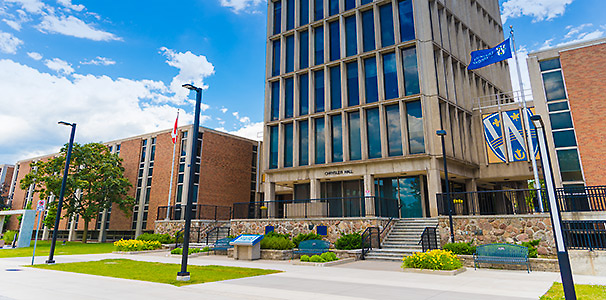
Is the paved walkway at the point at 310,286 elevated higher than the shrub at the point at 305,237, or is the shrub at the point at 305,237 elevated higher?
the shrub at the point at 305,237

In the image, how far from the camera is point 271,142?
31.7 meters

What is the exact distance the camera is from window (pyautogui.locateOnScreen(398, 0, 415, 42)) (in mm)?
26484

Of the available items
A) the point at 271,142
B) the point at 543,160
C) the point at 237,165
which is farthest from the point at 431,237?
the point at 237,165

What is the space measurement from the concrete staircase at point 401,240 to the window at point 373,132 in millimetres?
5619

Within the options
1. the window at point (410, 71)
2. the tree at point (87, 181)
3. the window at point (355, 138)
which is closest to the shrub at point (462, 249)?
the window at point (355, 138)

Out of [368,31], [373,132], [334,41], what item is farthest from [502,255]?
[334,41]

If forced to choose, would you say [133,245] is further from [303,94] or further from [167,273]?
[303,94]

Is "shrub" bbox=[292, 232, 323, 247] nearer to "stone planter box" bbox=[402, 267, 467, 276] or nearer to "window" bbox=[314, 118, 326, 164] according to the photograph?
"window" bbox=[314, 118, 326, 164]

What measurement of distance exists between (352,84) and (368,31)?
4.53 metres

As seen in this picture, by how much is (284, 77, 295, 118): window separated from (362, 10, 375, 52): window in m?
7.10

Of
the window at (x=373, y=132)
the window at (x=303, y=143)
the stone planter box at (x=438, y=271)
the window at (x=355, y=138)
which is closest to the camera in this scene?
the stone planter box at (x=438, y=271)

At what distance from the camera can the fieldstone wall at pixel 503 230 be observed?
1534 centimetres

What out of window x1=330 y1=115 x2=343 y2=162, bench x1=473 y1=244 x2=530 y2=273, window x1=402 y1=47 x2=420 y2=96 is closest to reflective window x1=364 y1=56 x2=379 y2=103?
window x1=402 y1=47 x2=420 y2=96

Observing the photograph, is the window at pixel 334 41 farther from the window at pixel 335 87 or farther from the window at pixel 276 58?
the window at pixel 276 58
